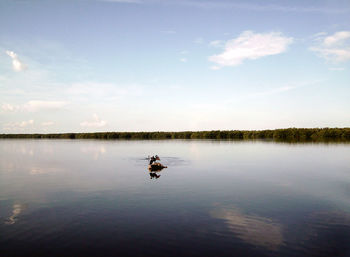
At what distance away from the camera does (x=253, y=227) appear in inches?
592

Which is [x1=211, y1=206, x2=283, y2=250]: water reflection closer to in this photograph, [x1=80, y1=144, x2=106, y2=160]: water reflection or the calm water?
the calm water

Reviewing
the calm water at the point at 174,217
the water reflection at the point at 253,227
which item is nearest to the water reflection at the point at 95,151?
the calm water at the point at 174,217

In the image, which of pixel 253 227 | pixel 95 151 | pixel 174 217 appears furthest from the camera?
pixel 95 151

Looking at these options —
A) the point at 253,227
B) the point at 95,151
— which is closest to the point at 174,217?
the point at 253,227

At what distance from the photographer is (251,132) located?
19125cm

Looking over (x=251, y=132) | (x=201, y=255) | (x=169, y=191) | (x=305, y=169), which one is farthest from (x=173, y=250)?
(x=251, y=132)

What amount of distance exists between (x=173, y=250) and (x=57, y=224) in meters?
7.77

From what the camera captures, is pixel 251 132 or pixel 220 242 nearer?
pixel 220 242

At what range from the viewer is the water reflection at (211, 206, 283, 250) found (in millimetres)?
13148

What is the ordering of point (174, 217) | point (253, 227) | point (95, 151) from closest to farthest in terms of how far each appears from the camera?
1. point (253, 227)
2. point (174, 217)
3. point (95, 151)

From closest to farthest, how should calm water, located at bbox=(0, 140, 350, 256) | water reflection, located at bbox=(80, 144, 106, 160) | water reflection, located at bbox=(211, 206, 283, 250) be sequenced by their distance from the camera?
calm water, located at bbox=(0, 140, 350, 256)
water reflection, located at bbox=(211, 206, 283, 250)
water reflection, located at bbox=(80, 144, 106, 160)

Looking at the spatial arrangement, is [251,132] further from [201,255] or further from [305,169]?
[201,255]

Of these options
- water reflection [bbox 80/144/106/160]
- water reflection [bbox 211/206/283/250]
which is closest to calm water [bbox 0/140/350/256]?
water reflection [bbox 211/206/283/250]

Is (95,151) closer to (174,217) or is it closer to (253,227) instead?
(174,217)
